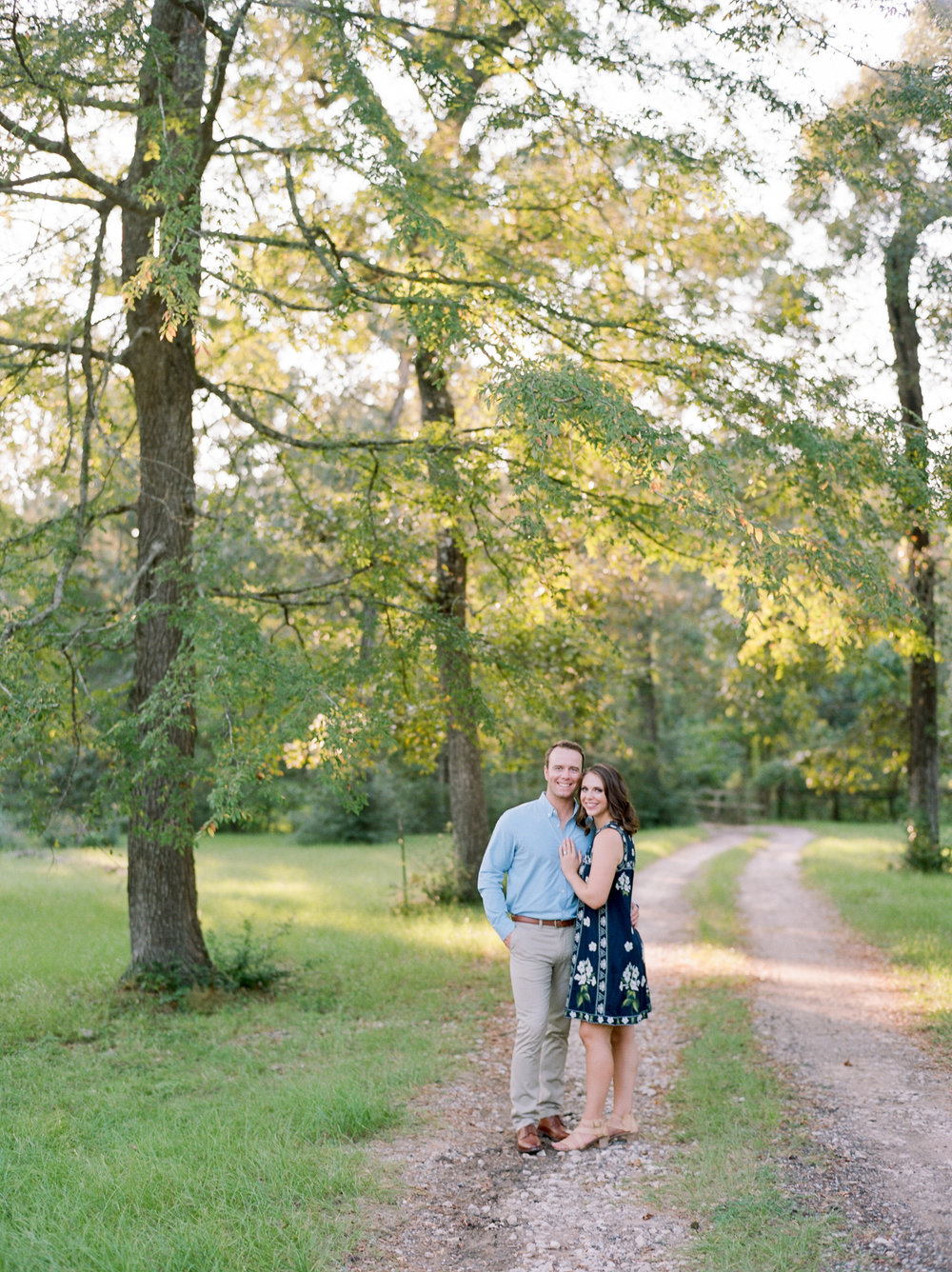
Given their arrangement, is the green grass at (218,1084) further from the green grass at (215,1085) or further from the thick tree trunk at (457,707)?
the thick tree trunk at (457,707)

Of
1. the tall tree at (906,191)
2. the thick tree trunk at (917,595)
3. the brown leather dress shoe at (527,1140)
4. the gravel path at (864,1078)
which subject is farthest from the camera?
the thick tree trunk at (917,595)

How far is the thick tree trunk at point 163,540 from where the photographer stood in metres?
8.52

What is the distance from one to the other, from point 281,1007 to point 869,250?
38.2ft

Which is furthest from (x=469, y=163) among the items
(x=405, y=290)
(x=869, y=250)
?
(x=869, y=250)

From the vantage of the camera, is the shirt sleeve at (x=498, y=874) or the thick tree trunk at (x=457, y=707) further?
the thick tree trunk at (x=457, y=707)

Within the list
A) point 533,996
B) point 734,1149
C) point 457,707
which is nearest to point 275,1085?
point 533,996

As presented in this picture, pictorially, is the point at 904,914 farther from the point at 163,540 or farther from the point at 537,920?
the point at 163,540

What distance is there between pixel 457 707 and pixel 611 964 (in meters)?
4.48

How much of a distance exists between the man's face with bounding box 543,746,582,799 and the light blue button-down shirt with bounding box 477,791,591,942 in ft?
0.28

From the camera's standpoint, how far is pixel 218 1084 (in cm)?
670

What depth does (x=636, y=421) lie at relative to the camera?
6133mm

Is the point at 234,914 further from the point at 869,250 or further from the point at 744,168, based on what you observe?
the point at 869,250

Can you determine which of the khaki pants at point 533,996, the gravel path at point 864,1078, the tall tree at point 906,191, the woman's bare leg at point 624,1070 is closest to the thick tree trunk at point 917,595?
the tall tree at point 906,191

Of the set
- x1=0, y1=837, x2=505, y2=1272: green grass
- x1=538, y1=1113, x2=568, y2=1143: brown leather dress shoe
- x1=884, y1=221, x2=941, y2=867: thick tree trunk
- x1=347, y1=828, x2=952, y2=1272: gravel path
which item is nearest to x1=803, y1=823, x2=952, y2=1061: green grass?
x1=347, y1=828, x2=952, y2=1272: gravel path
